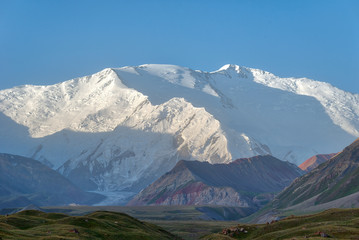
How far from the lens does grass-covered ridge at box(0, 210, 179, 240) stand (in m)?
74.8

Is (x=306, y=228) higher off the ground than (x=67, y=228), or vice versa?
(x=67, y=228)

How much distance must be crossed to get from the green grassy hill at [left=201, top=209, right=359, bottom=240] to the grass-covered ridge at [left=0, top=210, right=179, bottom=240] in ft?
47.8

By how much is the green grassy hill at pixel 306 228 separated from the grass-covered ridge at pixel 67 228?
14.6 meters

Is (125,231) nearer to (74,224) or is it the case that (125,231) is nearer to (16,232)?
(74,224)

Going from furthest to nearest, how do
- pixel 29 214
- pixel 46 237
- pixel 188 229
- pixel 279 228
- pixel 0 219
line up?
pixel 188 229, pixel 29 214, pixel 279 228, pixel 0 219, pixel 46 237

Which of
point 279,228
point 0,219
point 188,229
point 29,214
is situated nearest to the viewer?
point 0,219

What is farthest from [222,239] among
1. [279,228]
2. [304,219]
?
[304,219]

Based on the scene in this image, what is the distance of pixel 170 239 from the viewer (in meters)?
101

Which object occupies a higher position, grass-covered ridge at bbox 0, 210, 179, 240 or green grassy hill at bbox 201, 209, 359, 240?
grass-covered ridge at bbox 0, 210, 179, 240

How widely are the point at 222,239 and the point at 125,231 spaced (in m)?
14.7

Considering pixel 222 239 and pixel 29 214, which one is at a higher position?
pixel 29 214

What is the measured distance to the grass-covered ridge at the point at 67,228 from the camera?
74.8 meters

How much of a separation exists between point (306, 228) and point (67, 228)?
33957 mm

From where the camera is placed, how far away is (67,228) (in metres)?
81.1
